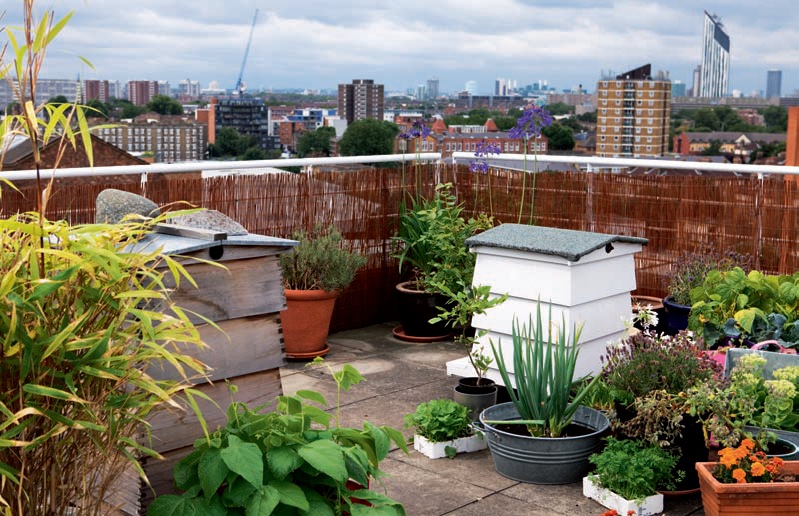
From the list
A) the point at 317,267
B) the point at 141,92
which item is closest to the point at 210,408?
the point at 317,267

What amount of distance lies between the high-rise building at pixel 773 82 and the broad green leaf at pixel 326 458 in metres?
146

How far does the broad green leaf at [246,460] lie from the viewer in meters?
2.36

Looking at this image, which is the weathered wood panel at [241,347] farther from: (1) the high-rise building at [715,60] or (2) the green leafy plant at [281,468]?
(1) the high-rise building at [715,60]

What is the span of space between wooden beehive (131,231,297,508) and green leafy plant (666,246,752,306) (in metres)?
3.15

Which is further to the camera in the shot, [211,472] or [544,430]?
[544,430]

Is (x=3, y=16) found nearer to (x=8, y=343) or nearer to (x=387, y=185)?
(x=8, y=343)

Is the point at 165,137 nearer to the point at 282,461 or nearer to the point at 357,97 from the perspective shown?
the point at 357,97

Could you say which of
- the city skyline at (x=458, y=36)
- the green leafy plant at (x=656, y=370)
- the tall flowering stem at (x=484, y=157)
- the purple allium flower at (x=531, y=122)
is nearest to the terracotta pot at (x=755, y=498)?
the green leafy plant at (x=656, y=370)

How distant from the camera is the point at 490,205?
6.97m

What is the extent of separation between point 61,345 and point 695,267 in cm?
454

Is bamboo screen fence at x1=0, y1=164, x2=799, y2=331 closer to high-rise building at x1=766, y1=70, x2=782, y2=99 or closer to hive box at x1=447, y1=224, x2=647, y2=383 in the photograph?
hive box at x1=447, y1=224, x2=647, y2=383

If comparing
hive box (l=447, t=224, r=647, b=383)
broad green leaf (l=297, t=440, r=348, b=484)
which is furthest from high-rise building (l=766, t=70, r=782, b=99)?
broad green leaf (l=297, t=440, r=348, b=484)

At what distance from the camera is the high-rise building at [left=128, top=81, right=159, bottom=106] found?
51.7m

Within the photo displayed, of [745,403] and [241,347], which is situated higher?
[241,347]
